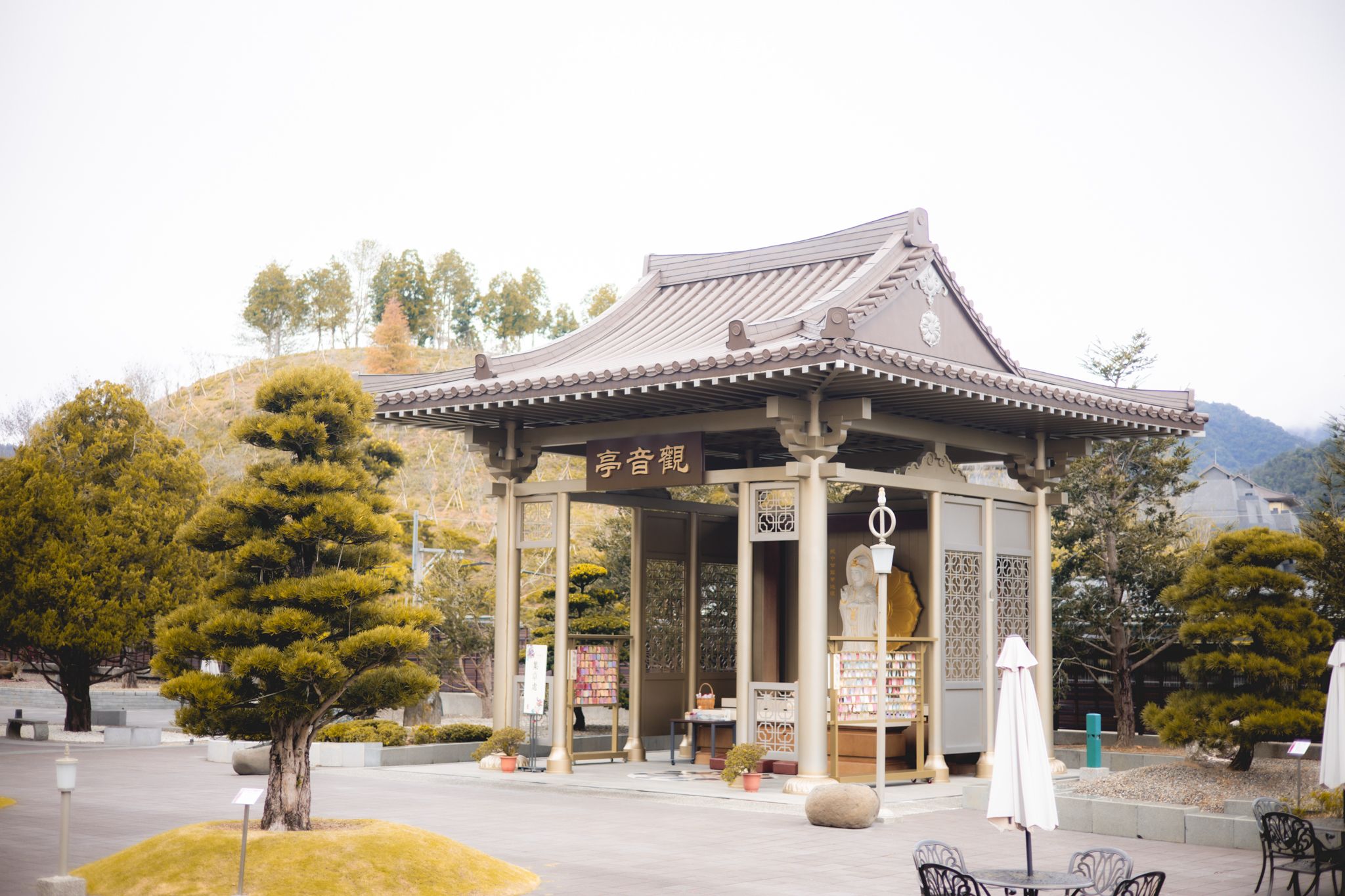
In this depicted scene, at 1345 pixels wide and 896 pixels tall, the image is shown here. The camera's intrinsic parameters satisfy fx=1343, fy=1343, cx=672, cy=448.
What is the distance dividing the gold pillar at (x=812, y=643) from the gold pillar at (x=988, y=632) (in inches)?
109

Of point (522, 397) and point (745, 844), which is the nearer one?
point (745, 844)

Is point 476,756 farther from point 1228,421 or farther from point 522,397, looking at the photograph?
point 1228,421

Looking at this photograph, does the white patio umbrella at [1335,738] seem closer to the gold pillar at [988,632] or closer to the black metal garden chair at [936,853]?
the black metal garden chair at [936,853]

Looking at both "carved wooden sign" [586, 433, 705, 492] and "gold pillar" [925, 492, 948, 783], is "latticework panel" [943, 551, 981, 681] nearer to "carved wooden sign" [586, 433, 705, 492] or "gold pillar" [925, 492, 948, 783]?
"gold pillar" [925, 492, 948, 783]

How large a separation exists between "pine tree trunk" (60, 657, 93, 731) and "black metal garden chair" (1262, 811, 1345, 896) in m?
19.2

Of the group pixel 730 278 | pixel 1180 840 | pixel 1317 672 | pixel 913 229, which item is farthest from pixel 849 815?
pixel 730 278

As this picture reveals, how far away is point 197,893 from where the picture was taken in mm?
8203

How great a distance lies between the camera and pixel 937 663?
15938 millimetres

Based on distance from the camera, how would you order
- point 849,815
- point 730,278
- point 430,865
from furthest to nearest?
point 730,278 → point 849,815 → point 430,865

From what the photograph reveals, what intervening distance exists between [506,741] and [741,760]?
145 inches

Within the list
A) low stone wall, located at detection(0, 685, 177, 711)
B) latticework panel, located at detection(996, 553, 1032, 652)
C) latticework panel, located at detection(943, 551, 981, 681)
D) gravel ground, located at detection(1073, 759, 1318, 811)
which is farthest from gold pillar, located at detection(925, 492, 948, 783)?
low stone wall, located at detection(0, 685, 177, 711)

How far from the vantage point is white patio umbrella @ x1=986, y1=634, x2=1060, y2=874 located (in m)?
7.57

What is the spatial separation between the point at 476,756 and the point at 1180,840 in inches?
355

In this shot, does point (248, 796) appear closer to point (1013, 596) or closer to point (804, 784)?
point (804, 784)
